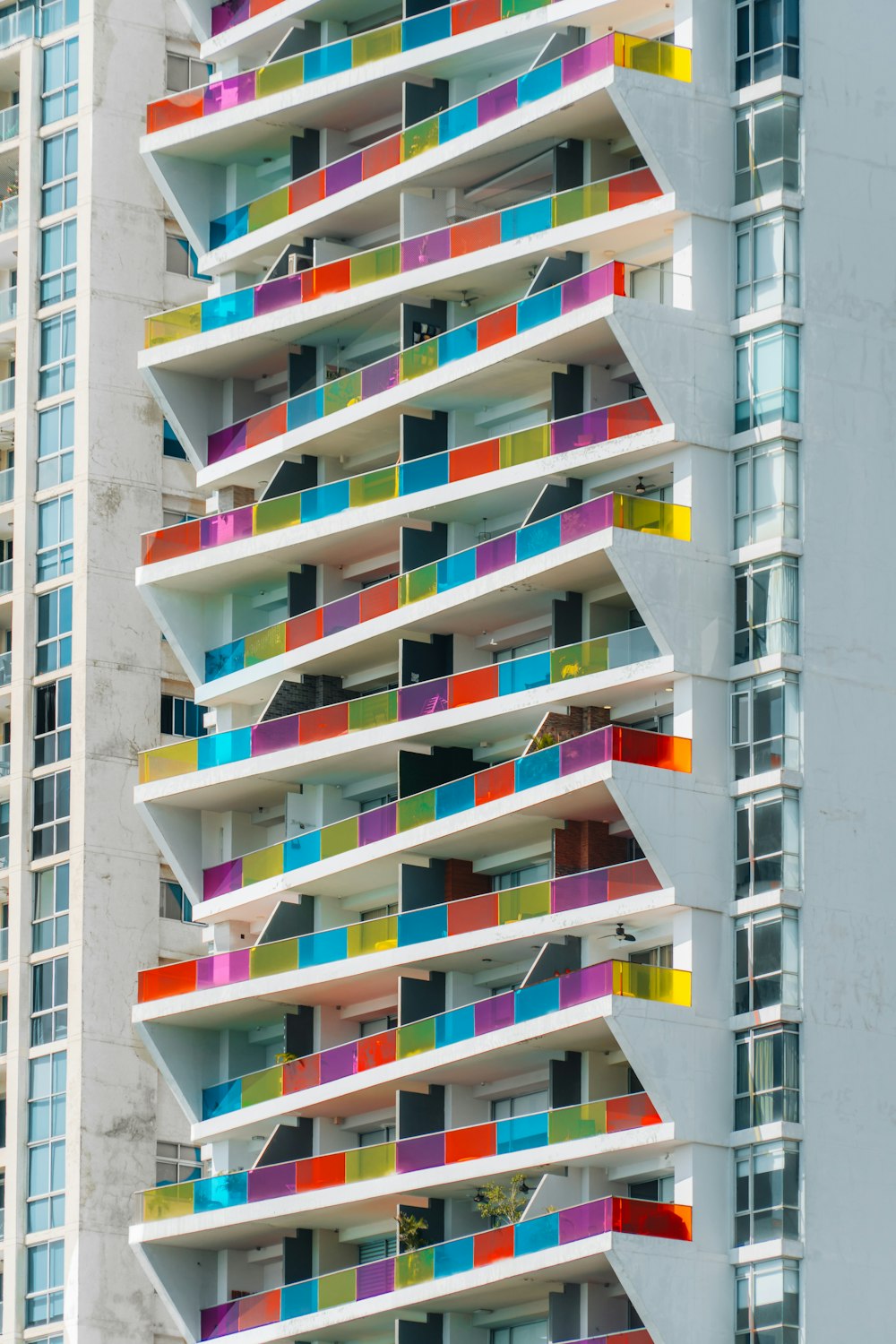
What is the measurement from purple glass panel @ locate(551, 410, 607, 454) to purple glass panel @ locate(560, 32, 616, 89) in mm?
6886

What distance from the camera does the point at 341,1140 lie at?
9144 centimetres

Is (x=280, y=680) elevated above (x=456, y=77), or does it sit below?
below

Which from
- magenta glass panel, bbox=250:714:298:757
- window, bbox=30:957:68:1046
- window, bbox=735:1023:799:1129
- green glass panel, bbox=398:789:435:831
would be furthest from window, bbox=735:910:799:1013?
window, bbox=30:957:68:1046

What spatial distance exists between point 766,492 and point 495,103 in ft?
36.1

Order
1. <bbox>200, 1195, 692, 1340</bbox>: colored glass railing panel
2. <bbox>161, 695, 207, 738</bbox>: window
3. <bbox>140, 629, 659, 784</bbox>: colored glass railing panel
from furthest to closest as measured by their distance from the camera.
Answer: <bbox>161, 695, 207, 738</bbox>: window
<bbox>140, 629, 659, 784</bbox>: colored glass railing panel
<bbox>200, 1195, 692, 1340</bbox>: colored glass railing panel

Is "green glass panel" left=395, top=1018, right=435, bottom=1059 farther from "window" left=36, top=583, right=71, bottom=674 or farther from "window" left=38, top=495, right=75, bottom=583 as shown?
"window" left=38, top=495, right=75, bottom=583

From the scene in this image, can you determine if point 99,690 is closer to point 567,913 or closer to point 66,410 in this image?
point 66,410

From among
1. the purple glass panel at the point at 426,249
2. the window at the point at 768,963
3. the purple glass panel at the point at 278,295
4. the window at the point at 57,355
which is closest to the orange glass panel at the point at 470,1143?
the window at the point at 768,963

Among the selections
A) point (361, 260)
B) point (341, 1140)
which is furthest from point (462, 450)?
point (341, 1140)

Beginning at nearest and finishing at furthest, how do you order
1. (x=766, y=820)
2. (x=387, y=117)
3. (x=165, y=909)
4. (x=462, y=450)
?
1. (x=766, y=820)
2. (x=462, y=450)
3. (x=387, y=117)
4. (x=165, y=909)

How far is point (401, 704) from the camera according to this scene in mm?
89750

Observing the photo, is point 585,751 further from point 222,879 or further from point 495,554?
point 222,879

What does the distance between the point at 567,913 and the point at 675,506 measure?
840 cm

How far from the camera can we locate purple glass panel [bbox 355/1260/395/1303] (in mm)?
86500
